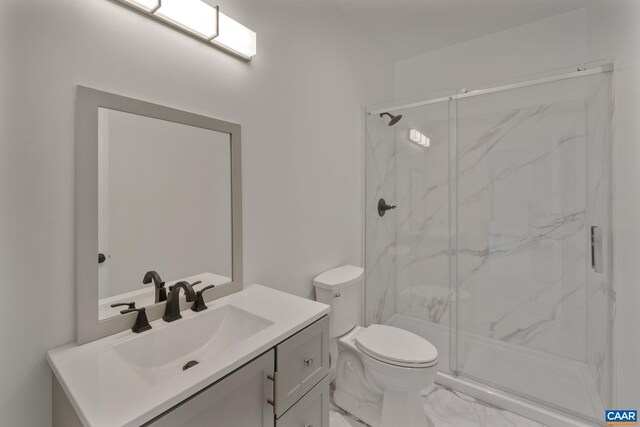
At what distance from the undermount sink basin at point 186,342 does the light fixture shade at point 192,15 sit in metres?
1.15

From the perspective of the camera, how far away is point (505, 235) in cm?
228

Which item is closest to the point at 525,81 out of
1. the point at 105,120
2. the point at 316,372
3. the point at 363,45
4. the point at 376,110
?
the point at 376,110

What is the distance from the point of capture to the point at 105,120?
99 centimetres

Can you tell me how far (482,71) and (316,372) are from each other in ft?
8.99

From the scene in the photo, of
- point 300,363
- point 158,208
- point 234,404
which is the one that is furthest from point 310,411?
point 158,208

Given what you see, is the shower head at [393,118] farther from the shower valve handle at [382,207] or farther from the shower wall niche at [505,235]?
the shower valve handle at [382,207]

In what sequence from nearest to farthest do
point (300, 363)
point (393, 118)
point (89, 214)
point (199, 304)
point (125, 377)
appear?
point (125, 377) < point (89, 214) < point (300, 363) < point (199, 304) < point (393, 118)

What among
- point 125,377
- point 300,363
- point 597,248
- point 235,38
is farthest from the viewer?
point 597,248

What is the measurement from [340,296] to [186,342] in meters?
0.93

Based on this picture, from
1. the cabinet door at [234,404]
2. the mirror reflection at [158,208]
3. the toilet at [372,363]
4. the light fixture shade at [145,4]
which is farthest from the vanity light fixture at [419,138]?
the cabinet door at [234,404]

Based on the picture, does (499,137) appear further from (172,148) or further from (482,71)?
(172,148)

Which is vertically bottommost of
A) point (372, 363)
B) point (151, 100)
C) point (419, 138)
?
point (372, 363)

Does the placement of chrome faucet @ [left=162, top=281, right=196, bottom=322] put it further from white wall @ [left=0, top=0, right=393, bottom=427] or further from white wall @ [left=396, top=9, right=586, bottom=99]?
white wall @ [left=396, top=9, right=586, bottom=99]

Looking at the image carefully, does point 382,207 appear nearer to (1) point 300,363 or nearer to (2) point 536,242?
(2) point 536,242
